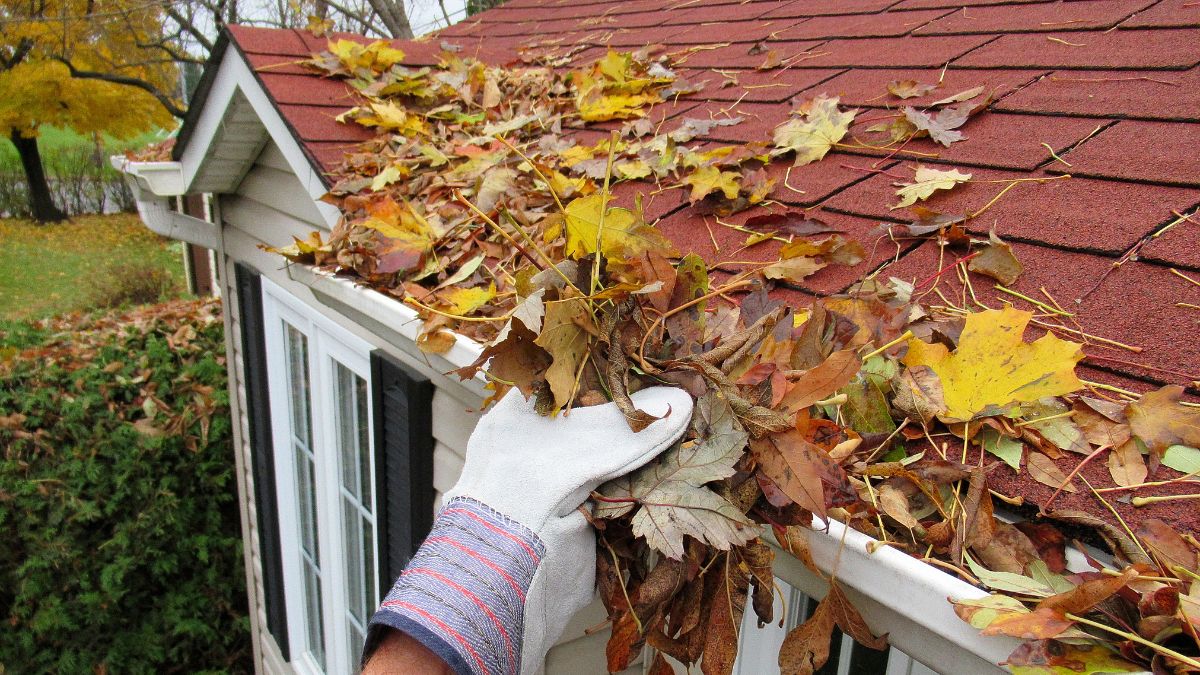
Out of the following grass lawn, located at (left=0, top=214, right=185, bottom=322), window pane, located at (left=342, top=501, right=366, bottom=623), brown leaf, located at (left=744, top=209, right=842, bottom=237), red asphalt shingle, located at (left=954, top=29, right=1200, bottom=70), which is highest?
red asphalt shingle, located at (left=954, top=29, right=1200, bottom=70)

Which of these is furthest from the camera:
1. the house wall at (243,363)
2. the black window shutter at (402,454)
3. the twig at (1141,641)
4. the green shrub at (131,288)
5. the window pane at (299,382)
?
the green shrub at (131,288)

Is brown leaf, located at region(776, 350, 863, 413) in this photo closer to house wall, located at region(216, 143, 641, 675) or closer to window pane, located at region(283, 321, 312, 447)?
house wall, located at region(216, 143, 641, 675)

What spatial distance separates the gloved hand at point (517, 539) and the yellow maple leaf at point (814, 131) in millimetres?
1146

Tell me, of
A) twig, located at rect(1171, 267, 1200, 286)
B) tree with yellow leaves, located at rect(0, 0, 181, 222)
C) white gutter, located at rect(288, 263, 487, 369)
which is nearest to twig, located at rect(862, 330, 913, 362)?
twig, located at rect(1171, 267, 1200, 286)

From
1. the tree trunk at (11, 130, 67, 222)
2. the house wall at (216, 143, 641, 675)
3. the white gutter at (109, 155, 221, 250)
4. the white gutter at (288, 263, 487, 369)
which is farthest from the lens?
the tree trunk at (11, 130, 67, 222)

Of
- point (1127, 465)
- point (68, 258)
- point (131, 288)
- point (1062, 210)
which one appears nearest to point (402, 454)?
point (1062, 210)

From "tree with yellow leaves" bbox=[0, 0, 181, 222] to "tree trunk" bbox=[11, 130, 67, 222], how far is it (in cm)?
218

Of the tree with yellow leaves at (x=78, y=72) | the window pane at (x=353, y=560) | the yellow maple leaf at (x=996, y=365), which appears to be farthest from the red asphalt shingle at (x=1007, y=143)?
the tree with yellow leaves at (x=78, y=72)

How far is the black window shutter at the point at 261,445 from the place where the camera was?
412cm

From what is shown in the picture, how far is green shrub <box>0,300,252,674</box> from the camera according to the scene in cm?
537

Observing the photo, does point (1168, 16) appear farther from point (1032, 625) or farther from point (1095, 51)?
point (1032, 625)

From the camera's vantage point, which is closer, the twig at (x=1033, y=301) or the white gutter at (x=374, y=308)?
the twig at (x=1033, y=301)

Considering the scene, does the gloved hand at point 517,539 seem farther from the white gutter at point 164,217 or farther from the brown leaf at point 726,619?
the white gutter at point 164,217

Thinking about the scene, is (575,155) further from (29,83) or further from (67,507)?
(29,83)
